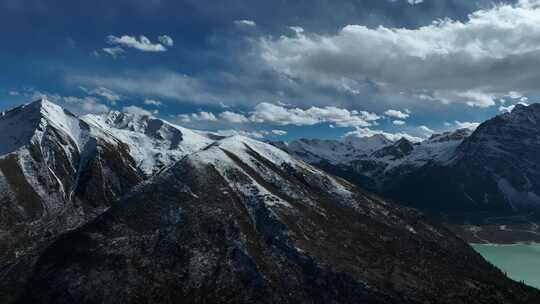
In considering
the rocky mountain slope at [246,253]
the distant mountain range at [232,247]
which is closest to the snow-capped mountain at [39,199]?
the distant mountain range at [232,247]

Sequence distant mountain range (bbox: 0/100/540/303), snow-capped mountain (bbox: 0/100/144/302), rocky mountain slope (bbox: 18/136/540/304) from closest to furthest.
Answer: rocky mountain slope (bbox: 18/136/540/304) < distant mountain range (bbox: 0/100/540/303) < snow-capped mountain (bbox: 0/100/144/302)

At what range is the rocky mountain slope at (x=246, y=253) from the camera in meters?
102

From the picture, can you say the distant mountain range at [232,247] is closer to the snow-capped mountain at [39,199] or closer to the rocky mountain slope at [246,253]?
the rocky mountain slope at [246,253]

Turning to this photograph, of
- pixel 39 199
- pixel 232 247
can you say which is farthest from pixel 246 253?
pixel 39 199

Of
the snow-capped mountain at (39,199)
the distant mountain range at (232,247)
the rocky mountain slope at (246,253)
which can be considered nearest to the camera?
the rocky mountain slope at (246,253)

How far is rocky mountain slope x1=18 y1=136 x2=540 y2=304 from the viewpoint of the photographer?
335ft

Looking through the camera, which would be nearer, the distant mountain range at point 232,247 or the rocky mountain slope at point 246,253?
the rocky mountain slope at point 246,253

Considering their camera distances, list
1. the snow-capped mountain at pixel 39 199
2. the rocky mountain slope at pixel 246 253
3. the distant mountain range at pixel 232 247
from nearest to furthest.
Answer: the rocky mountain slope at pixel 246 253, the distant mountain range at pixel 232 247, the snow-capped mountain at pixel 39 199

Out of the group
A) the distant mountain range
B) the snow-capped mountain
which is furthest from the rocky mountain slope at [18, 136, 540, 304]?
the snow-capped mountain

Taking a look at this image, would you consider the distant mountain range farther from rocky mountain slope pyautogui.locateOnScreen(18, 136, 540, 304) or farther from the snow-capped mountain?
the snow-capped mountain

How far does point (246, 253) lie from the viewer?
112438 millimetres

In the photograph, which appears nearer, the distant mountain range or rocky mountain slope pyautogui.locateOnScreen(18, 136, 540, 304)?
rocky mountain slope pyautogui.locateOnScreen(18, 136, 540, 304)

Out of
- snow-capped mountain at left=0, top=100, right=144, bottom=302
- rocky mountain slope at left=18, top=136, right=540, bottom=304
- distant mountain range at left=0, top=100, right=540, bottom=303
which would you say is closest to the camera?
rocky mountain slope at left=18, top=136, right=540, bottom=304

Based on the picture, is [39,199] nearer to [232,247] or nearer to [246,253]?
[232,247]
